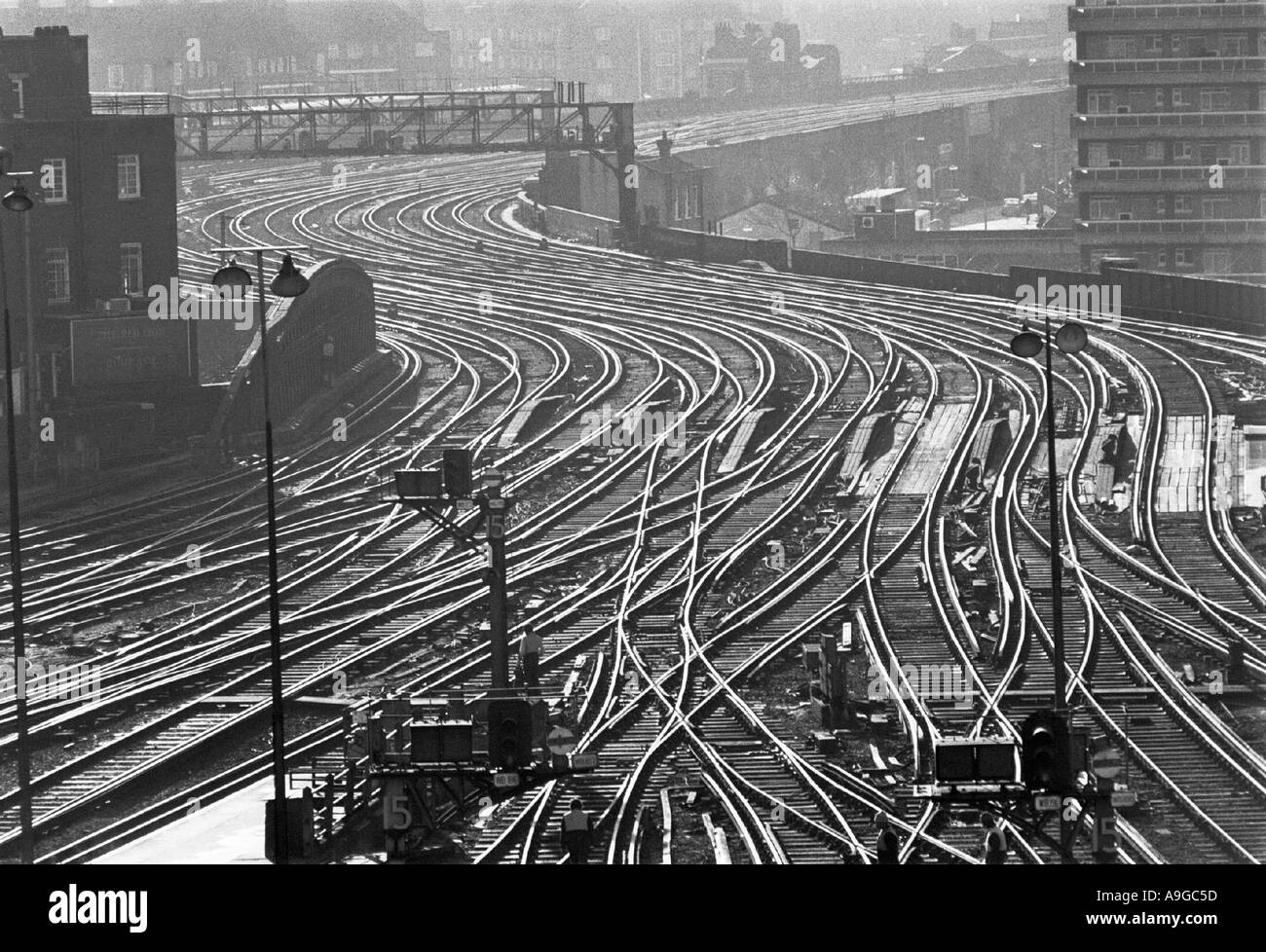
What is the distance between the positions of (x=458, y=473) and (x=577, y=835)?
152 inches

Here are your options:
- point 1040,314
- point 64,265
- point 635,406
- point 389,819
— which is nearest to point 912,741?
point 389,819

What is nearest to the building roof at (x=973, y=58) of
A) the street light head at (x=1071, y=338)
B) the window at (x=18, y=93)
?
the window at (x=18, y=93)

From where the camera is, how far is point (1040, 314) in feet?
171

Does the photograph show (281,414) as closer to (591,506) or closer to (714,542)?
(591,506)

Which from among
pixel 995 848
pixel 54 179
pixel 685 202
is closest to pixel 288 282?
pixel 995 848

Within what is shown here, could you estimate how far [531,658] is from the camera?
24.9 m

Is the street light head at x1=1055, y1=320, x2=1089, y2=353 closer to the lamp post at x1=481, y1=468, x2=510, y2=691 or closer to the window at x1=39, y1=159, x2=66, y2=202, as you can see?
the lamp post at x1=481, y1=468, x2=510, y2=691

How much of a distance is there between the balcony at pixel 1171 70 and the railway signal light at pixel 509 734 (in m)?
55.9

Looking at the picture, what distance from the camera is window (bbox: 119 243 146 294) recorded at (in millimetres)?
44156

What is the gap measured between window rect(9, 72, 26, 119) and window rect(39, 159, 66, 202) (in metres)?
1.05

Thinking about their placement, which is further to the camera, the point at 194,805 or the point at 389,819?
the point at 194,805

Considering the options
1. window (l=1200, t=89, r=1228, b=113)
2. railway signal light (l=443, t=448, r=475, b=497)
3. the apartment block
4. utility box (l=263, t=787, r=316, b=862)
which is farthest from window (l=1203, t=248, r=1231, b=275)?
utility box (l=263, t=787, r=316, b=862)

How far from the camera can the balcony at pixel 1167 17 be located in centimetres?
7106

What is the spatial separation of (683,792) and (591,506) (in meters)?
14.4
